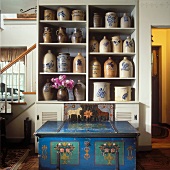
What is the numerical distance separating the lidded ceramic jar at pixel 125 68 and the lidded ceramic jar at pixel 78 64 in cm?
58

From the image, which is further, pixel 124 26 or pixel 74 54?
pixel 74 54

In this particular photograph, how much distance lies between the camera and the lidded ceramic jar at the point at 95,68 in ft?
11.1

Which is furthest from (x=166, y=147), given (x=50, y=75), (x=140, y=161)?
(x=50, y=75)

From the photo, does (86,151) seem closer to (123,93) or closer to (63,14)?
(123,93)

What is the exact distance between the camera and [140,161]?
3072 mm

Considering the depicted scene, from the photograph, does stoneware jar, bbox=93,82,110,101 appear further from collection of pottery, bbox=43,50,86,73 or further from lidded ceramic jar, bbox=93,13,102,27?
lidded ceramic jar, bbox=93,13,102,27

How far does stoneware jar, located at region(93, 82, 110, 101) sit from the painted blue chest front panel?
94 cm

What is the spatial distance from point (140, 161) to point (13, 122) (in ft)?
7.39

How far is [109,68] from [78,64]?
0.47m

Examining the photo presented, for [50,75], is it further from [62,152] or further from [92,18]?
[62,152]

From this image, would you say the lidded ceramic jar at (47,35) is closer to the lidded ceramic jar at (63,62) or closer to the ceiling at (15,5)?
the lidded ceramic jar at (63,62)

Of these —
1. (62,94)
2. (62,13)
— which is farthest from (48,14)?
(62,94)

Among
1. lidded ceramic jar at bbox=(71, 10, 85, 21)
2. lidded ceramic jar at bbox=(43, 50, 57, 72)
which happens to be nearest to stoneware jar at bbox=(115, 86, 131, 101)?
lidded ceramic jar at bbox=(43, 50, 57, 72)

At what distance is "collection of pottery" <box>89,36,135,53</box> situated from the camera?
3375mm
